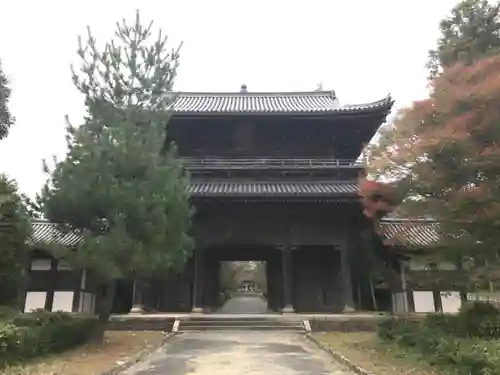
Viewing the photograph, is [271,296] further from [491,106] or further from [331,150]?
[491,106]

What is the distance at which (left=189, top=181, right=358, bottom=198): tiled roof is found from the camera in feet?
68.7

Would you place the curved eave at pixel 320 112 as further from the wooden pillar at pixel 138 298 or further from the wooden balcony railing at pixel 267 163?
the wooden pillar at pixel 138 298

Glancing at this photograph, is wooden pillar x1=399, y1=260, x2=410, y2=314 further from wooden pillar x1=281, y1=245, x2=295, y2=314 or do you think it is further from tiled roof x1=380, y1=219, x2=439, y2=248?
wooden pillar x1=281, y1=245, x2=295, y2=314

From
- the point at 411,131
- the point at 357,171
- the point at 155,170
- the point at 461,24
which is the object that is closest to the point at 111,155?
the point at 155,170

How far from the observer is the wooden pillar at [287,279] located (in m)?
21.0

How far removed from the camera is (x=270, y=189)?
21.9 m

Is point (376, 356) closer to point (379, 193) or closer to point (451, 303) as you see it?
point (379, 193)

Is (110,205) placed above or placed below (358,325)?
above

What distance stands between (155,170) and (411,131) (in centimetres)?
741

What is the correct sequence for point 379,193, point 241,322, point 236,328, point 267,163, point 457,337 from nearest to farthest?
1. point 457,337
2. point 379,193
3. point 236,328
4. point 241,322
5. point 267,163

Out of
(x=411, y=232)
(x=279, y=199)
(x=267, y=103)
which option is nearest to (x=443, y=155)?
(x=411, y=232)

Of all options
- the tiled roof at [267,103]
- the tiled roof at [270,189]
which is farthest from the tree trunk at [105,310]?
the tiled roof at [267,103]

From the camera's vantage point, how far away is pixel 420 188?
12055 mm

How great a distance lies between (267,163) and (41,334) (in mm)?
14132
